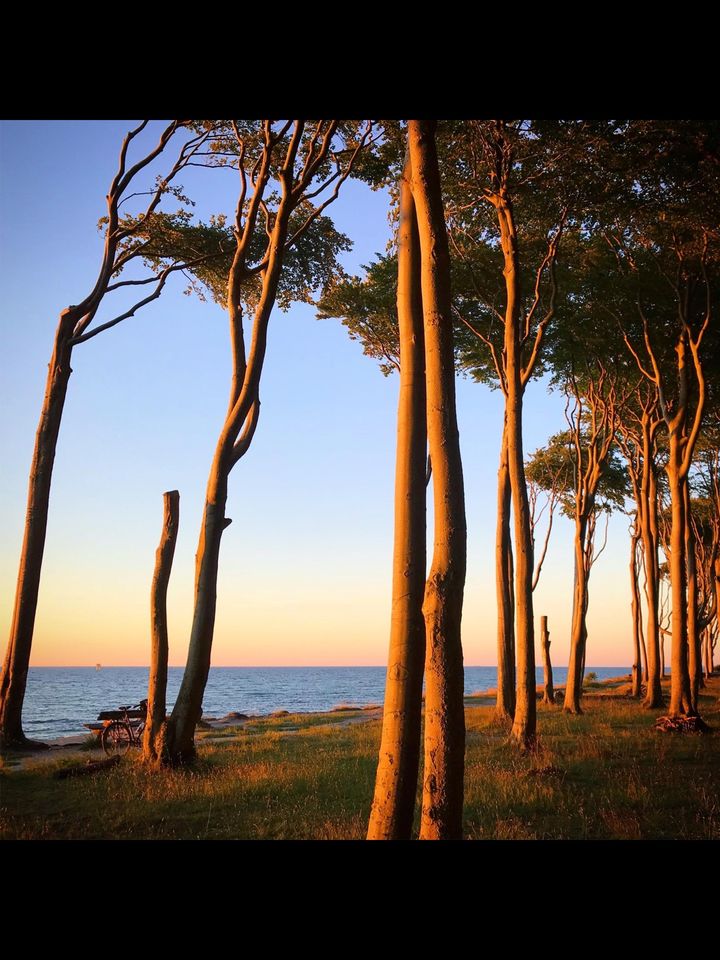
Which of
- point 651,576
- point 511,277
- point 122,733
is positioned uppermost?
point 511,277

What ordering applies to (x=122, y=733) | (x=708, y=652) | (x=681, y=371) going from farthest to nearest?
1. (x=708, y=652)
2. (x=681, y=371)
3. (x=122, y=733)

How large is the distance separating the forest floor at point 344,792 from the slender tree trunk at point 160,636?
0.44 m

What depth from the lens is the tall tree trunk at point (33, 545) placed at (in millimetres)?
10875

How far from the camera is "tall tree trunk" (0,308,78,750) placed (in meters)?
10.9

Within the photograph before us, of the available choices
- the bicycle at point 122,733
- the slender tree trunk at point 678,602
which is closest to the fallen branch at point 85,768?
the bicycle at point 122,733

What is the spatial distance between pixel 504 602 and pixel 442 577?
10096 mm

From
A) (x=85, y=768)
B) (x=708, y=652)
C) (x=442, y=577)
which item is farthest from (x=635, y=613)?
(x=442, y=577)

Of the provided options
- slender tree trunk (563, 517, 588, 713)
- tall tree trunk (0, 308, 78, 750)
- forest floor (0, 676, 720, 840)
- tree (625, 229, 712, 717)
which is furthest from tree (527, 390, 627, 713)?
tall tree trunk (0, 308, 78, 750)

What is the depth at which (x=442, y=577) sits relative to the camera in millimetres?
4824

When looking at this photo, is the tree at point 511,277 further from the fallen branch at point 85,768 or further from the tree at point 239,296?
the fallen branch at point 85,768

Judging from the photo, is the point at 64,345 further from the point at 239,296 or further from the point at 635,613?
the point at 635,613
